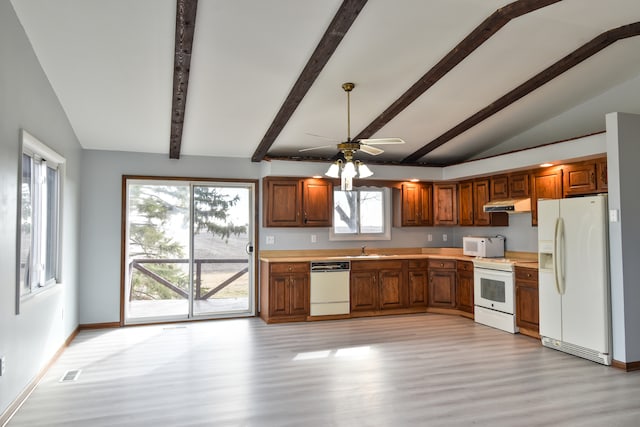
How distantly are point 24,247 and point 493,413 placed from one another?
151 inches

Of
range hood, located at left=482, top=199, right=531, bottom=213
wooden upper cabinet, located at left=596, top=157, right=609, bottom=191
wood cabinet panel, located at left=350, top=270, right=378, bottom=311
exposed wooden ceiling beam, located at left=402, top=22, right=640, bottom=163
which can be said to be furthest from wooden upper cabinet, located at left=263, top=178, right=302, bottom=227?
wooden upper cabinet, located at left=596, top=157, right=609, bottom=191

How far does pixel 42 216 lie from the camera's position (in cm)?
414

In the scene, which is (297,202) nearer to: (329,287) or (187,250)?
(329,287)

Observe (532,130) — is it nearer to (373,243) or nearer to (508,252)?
(508,252)

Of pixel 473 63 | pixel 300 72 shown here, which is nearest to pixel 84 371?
pixel 300 72

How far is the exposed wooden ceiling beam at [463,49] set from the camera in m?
3.65

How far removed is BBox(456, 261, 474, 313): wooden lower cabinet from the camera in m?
6.21

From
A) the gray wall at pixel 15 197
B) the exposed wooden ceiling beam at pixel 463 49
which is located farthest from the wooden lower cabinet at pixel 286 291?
the gray wall at pixel 15 197

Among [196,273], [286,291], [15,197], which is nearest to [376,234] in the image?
[286,291]

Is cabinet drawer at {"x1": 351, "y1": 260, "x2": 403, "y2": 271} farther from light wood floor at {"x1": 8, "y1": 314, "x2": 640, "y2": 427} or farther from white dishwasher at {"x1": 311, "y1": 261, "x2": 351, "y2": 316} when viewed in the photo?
light wood floor at {"x1": 8, "y1": 314, "x2": 640, "y2": 427}

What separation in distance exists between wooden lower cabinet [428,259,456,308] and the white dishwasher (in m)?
1.36

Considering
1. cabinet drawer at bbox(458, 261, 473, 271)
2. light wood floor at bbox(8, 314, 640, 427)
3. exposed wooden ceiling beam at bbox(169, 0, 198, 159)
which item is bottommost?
light wood floor at bbox(8, 314, 640, 427)

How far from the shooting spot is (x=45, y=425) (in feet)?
9.63

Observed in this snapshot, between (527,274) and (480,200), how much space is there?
1.54 metres
